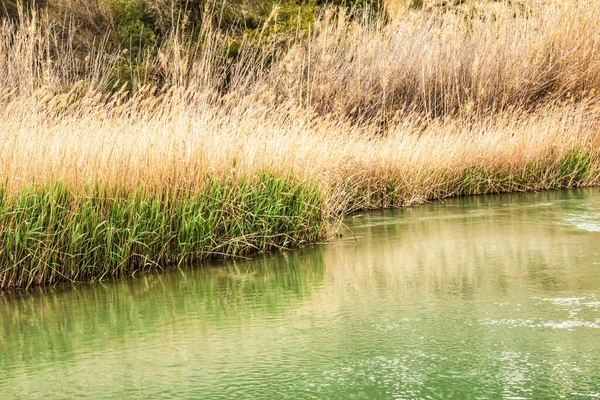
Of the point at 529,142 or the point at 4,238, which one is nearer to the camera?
the point at 4,238

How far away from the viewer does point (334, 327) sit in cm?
360

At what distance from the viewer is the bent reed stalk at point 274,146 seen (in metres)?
4.88

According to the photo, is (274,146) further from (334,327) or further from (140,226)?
(334,327)

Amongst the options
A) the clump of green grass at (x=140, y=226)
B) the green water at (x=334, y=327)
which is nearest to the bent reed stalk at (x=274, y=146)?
the clump of green grass at (x=140, y=226)

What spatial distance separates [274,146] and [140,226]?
4.49ft

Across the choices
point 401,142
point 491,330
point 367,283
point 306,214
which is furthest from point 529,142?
point 491,330

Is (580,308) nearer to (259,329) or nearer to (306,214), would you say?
(259,329)

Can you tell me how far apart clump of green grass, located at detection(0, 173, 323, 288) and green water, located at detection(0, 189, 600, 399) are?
0.21 m

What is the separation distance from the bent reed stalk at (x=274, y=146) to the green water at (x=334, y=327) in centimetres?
32

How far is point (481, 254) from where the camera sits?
17.3ft

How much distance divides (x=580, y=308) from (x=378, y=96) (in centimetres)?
666

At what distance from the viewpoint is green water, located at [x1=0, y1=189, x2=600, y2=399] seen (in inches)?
113

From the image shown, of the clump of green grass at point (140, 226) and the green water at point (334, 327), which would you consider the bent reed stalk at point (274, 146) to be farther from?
the green water at point (334, 327)

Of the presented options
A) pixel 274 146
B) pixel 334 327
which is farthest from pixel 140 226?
pixel 334 327
